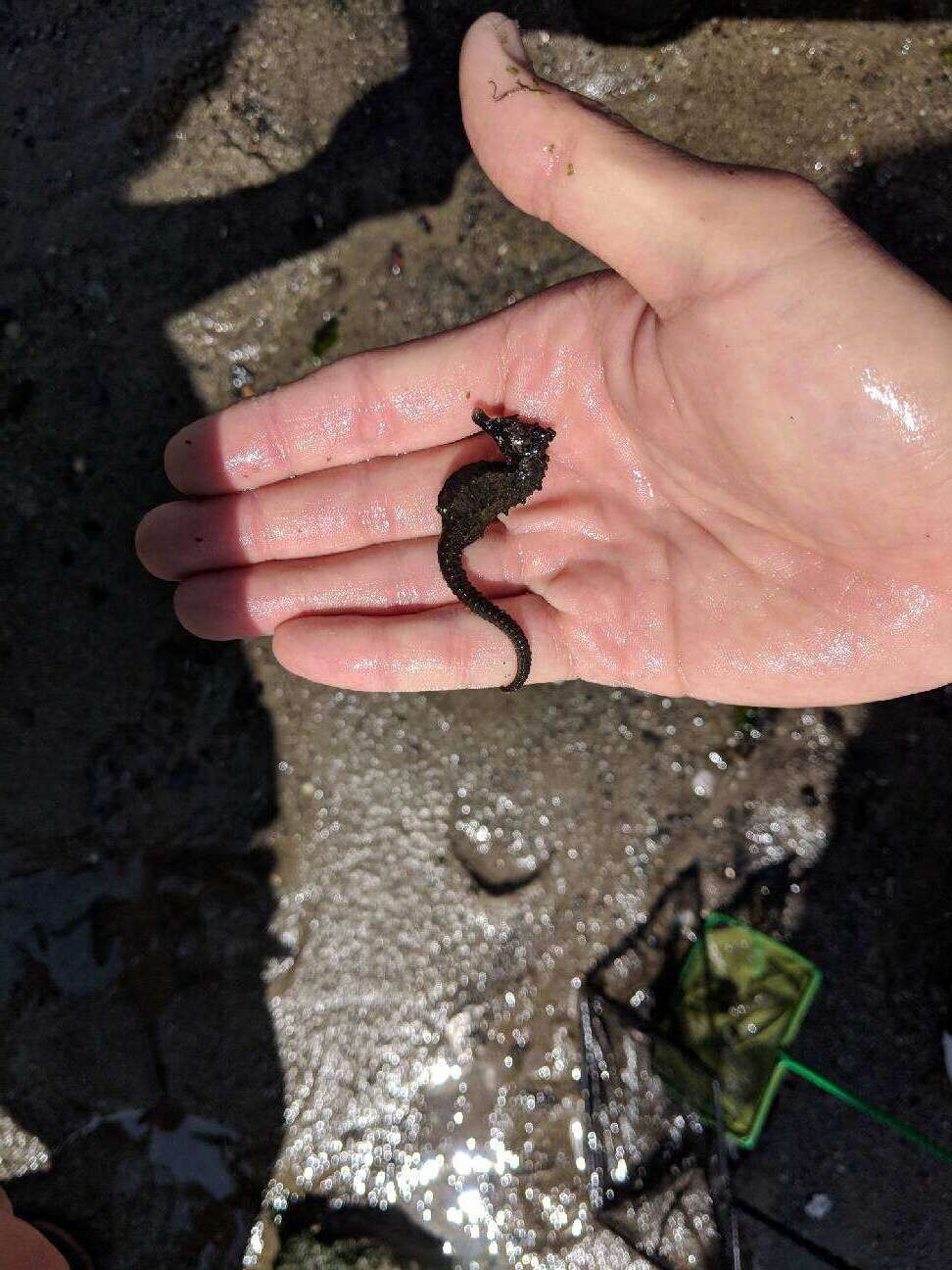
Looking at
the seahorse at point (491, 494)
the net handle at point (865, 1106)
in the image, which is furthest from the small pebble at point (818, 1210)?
the seahorse at point (491, 494)

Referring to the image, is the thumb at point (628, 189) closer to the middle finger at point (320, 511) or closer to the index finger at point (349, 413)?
the index finger at point (349, 413)

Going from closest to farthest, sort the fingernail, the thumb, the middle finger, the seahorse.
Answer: the thumb < the fingernail < the seahorse < the middle finger

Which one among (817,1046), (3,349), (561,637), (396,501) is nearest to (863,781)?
(817,1046)

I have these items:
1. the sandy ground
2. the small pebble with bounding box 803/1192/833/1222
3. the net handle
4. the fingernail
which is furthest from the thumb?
the small pebble with bounding box 803/1192/833/1222

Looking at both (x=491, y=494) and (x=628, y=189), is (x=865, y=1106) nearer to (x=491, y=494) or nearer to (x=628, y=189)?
(x=491, y=494)

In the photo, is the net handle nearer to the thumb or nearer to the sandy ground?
the sandy ground

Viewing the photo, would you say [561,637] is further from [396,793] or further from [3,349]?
[3,349]

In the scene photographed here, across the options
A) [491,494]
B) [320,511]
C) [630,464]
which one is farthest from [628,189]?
[320,511]
